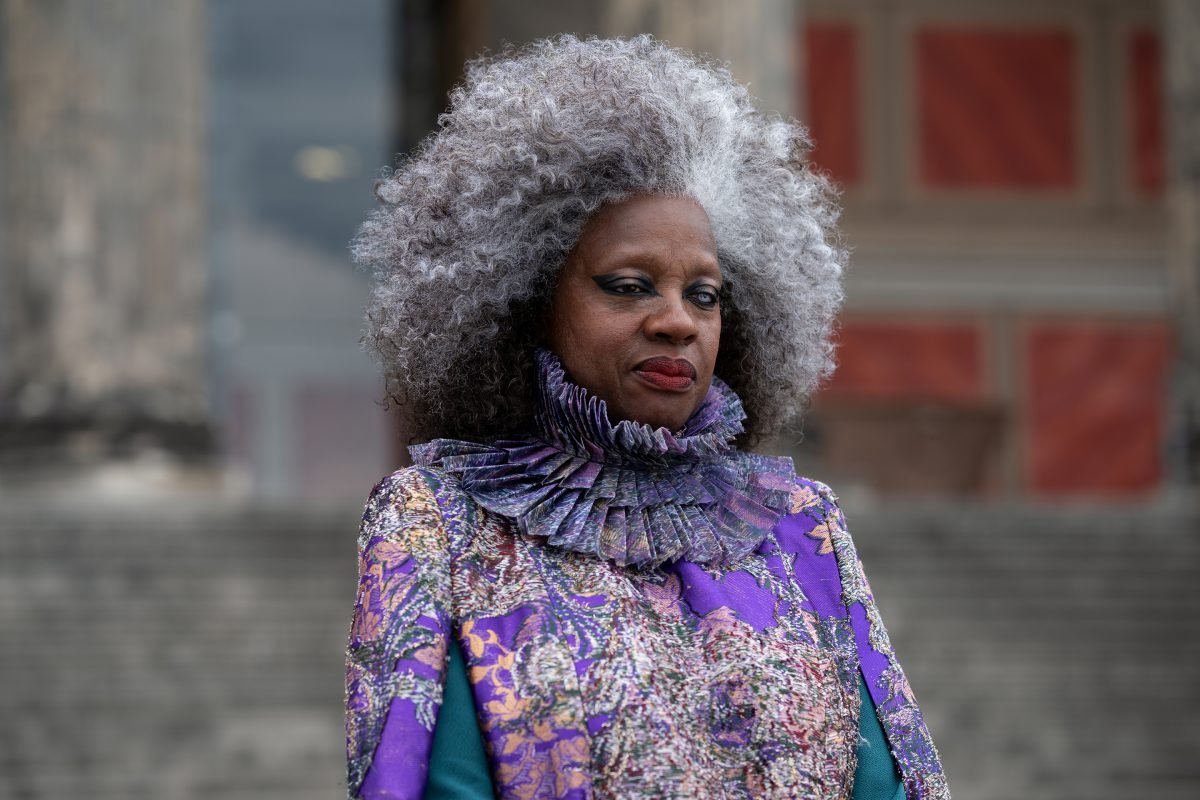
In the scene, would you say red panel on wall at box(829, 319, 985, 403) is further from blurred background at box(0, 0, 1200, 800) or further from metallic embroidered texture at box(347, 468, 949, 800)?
metallic embroidered texture at box(347, 468, 949, 800)

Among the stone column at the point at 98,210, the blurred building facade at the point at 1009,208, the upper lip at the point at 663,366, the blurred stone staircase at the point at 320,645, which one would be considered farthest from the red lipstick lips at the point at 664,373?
the blurred building facade at the point at 1009,208

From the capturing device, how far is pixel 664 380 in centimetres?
189

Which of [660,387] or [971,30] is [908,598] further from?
[971,30]

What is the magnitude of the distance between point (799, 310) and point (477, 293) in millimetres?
366

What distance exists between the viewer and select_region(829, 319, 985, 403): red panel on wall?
1722cm

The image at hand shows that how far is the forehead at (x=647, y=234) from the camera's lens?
1923mm

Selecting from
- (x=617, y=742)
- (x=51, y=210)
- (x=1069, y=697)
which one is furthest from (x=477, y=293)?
(x=51, y=210)

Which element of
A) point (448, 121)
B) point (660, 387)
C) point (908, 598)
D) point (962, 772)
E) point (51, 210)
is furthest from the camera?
point (51, 210)

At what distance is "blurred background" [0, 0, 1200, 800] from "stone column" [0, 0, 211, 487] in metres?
0.02

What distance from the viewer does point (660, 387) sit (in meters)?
1.89

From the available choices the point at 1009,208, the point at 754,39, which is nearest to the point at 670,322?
the point at 754,39

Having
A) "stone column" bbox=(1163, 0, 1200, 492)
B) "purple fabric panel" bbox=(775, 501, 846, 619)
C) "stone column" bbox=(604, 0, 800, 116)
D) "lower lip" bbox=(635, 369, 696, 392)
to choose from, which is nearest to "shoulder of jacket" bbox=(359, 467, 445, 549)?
"lower lip" bbox=(635, 369, 696, 392)

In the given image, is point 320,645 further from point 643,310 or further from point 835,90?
point 835,90

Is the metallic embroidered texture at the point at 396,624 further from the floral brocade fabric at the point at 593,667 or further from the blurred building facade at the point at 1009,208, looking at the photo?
the blurred building facade at the point at 1009,208
